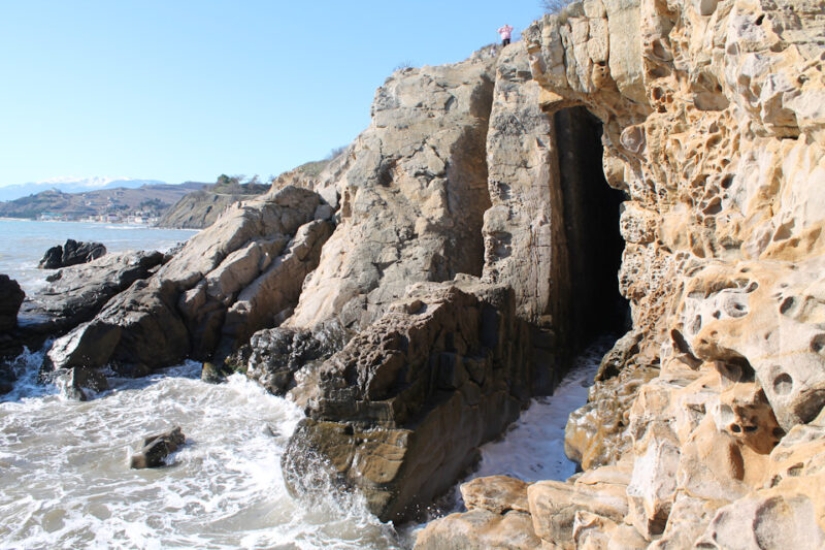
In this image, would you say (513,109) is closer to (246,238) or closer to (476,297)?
(476,297)

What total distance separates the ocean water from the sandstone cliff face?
1751 mm

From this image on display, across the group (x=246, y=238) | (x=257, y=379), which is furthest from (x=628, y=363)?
(x=246, y=238)

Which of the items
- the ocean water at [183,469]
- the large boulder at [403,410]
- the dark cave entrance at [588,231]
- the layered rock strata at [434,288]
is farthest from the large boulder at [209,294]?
the large boulder at [403,410]

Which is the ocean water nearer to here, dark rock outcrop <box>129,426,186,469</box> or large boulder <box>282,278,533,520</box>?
dark rock outcrop <box>129,426,186,469</box>

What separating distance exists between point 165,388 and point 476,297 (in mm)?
5002

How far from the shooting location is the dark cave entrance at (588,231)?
9.72m

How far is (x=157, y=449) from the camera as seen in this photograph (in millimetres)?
6809

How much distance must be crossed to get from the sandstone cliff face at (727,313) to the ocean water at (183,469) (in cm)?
175

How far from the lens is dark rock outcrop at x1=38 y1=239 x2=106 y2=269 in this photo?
17875mm

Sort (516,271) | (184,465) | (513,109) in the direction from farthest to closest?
(513,109)
(516,271)
(184,465)

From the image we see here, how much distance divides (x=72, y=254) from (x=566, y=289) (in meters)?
15.0

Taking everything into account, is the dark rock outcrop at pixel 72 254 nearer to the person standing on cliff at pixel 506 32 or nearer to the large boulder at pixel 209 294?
the large boulder at pixel 209 294

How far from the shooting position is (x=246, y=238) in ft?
38.7

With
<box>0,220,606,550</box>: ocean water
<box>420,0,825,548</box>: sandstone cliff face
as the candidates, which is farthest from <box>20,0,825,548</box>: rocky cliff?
<box>0,220,606,550</box>: ocean water
